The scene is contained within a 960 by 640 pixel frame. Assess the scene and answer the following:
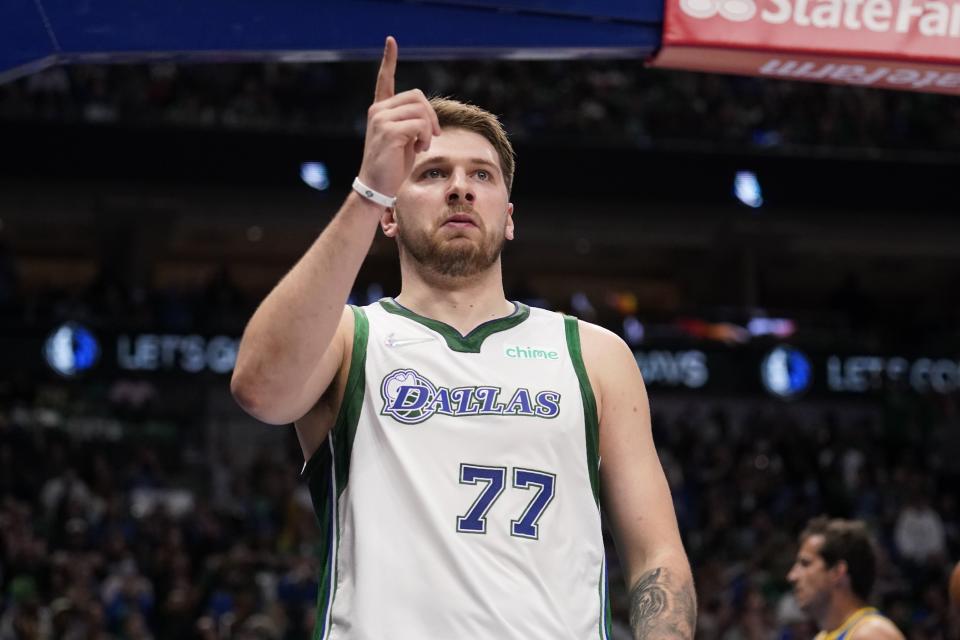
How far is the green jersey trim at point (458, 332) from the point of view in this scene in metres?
2.90

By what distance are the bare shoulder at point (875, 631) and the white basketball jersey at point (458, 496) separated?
3370 mm

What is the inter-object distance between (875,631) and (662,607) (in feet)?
11.3

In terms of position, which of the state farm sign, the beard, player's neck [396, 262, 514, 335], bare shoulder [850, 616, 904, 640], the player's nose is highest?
the state farm sign

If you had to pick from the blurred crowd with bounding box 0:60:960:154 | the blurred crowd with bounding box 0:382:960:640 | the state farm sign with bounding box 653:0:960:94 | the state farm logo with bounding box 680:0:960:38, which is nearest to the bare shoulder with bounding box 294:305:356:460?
the state farm sign with bounding box 653:0:960:94

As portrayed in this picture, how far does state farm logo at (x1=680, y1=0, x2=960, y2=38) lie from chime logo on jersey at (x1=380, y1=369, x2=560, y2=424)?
178cm

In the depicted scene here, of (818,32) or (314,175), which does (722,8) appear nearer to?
(818,32)

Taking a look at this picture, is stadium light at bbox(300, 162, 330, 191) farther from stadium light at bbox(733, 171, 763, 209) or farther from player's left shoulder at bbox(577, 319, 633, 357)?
player's left shoulder at bbox(577, 319, 633, 357)

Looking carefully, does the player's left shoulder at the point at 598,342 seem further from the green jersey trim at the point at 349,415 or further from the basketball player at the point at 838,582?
the basketball player at the point at 838,582

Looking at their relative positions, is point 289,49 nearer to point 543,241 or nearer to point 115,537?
point 115,537

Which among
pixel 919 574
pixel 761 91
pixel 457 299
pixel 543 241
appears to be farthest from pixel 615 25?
pixel 543 241

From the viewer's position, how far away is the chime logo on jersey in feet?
9.03

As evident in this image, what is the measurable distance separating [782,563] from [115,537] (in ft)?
23.0

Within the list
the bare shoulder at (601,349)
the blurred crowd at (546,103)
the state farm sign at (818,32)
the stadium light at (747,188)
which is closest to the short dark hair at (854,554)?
the state farm sign at (818,32)

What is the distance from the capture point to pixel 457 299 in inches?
118
